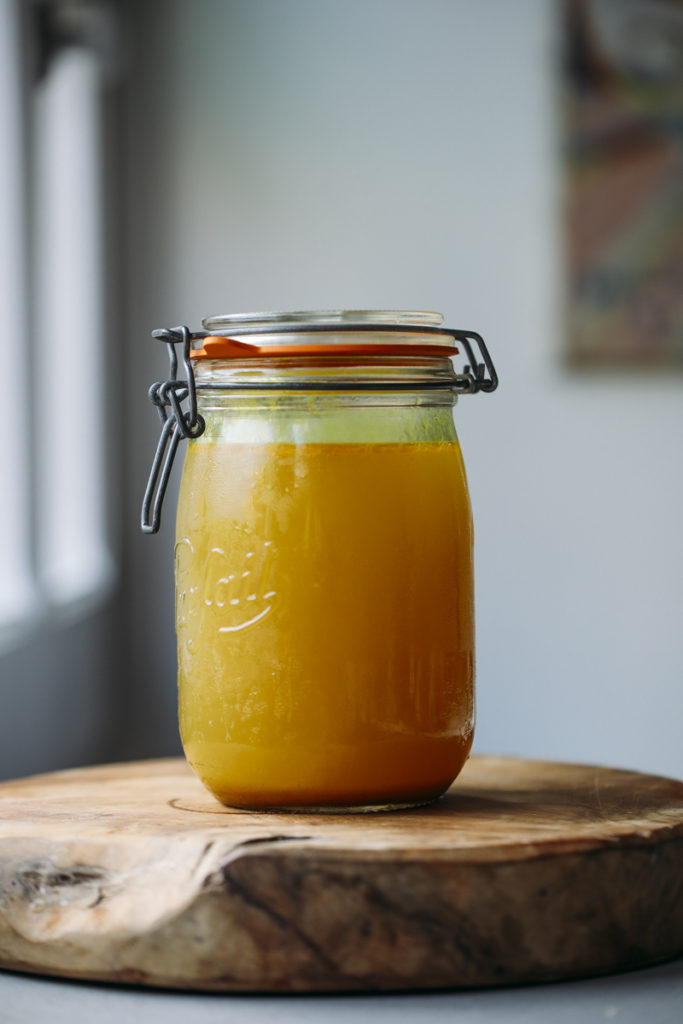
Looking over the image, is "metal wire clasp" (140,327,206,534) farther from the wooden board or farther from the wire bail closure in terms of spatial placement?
the wooden board

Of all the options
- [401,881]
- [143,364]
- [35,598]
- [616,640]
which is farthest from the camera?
[143,364]

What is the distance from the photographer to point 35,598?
2779 millimetres

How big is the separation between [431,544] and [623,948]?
22 cm

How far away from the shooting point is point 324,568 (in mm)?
711

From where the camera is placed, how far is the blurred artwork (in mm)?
3205

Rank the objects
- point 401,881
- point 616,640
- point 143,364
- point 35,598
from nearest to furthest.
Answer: point 401,881 → point 35,598 → point 616,640 → point 143,364

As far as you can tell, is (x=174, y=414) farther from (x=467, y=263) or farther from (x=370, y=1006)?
(x=467, y=263)

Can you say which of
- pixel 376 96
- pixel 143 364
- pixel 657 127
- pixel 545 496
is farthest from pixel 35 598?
pixel 657 127

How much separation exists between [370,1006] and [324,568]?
213mm

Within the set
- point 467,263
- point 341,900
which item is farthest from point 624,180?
point 341,900

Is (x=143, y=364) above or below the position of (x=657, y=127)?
below

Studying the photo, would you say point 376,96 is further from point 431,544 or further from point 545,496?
point 431,544

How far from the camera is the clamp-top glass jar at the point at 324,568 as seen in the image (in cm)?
71

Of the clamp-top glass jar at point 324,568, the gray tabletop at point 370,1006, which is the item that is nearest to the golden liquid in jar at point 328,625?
the clamp-top glass jar at point 324,568
